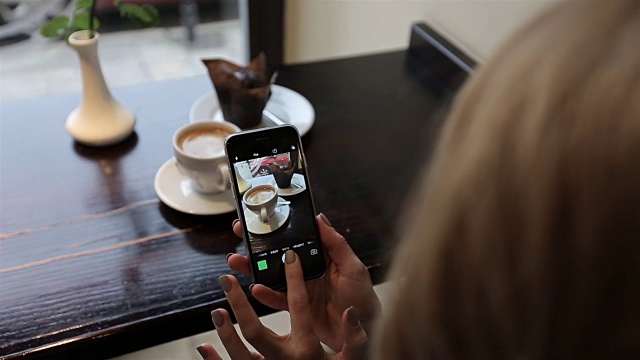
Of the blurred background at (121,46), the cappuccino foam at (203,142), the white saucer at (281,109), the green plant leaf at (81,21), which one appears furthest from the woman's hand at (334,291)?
the blurred background at (121,46)

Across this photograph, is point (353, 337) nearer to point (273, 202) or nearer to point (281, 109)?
point (273, 202)

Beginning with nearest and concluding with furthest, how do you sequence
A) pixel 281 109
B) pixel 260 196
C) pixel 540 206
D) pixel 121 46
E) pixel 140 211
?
1. pixel 540 206
2. pixel 260 196
3. pixel 140 211
4. pixel 281 109
5. pixel 121 46

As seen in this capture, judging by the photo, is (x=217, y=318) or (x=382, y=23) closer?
(x=217, y=318)

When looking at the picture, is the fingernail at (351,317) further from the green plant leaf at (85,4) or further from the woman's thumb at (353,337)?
the green plant leaf at (85,4)

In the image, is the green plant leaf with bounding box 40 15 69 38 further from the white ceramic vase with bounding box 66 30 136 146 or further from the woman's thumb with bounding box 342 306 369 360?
the woman's thumb with bounding box 342 306 369 360

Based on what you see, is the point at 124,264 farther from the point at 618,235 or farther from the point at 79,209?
the point at 618,235

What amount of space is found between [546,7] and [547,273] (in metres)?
0.13

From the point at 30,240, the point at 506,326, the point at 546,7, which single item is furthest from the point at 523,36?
the point at 30,240

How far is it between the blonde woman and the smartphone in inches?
12.4

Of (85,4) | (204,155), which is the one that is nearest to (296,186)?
(204,155)

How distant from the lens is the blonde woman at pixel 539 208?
273 mm

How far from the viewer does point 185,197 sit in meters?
0.79

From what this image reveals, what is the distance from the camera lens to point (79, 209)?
30.5 inches

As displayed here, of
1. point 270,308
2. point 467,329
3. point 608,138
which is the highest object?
point 608,138
